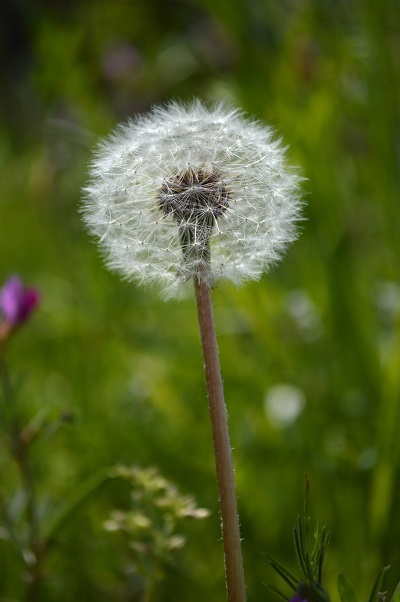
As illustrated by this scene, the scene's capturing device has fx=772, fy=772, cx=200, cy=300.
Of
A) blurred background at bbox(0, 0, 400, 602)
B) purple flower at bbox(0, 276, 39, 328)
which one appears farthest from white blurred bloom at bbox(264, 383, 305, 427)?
purple flower at bbox(0, 276, 39, 328)

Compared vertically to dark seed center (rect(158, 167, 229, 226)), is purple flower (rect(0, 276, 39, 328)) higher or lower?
higher

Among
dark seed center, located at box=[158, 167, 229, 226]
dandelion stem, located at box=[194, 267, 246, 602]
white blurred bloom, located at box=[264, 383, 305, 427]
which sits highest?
dark seed center, located at box=[158, 167, 229, 226]

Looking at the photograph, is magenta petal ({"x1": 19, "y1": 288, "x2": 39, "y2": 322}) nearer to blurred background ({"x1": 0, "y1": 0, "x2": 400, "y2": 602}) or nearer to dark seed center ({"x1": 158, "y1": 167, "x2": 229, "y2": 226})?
blurred background ({"x1": 0, "y1": 0, "x2": 400, "y2": 602})

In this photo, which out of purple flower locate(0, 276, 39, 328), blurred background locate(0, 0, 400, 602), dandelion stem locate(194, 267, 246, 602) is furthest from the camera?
blurred background locate(0, 0, 400, 602)

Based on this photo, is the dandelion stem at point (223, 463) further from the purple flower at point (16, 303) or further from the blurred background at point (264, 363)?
the purple flower at point (16, 303)

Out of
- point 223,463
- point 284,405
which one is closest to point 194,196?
point 223,463

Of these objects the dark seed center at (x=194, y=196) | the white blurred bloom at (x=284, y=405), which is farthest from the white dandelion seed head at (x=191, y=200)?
the white blurred bloom at (x=284, y=405)

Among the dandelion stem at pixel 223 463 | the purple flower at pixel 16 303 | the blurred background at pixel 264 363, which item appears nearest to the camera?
the dandelion stem at pixel 223 463
